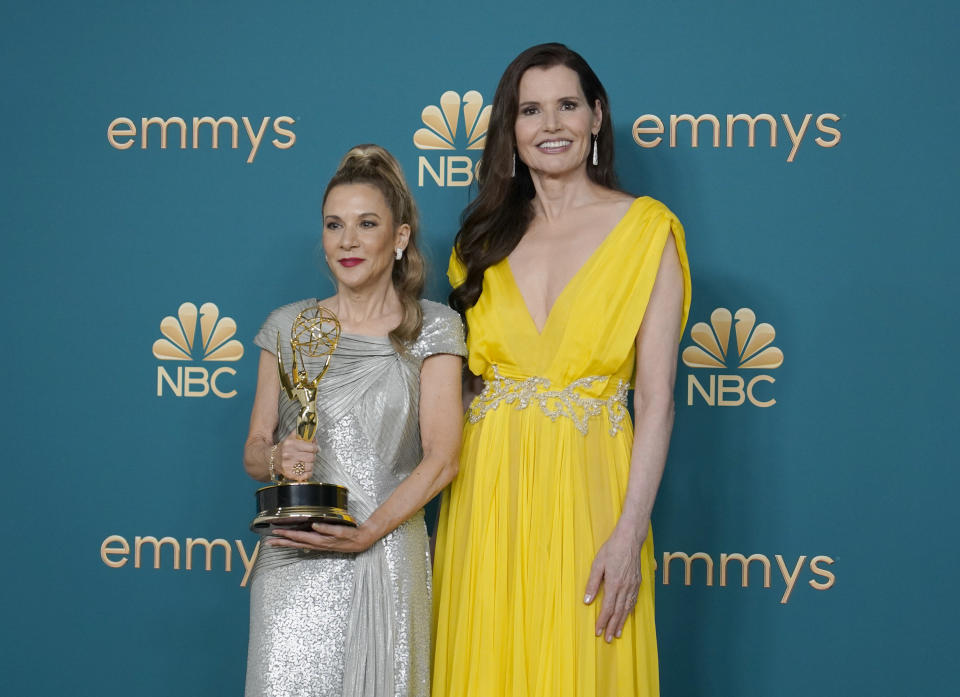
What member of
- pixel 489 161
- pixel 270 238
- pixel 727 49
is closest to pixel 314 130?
pixel 270 238

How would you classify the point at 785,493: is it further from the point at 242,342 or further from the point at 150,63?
the point at 150,63

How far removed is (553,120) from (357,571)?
3.41 feet

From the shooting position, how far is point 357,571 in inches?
85.8

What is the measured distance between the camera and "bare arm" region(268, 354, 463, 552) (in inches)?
84.4

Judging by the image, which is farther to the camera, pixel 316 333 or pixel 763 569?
pixel 763 569

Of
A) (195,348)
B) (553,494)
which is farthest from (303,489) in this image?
(195,348)

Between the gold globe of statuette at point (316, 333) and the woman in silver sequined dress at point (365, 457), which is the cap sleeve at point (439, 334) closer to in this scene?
the woman in silver sequined dress at point (365, 457)

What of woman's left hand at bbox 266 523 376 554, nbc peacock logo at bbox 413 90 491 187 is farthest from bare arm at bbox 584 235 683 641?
nbc peacock logo at bbox 413 90 491 187

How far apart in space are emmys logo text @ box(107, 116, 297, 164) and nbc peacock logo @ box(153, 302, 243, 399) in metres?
0.47

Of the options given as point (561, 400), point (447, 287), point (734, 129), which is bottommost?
point (561, 400)

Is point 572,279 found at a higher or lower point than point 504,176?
lower

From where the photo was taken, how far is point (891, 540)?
2844mm

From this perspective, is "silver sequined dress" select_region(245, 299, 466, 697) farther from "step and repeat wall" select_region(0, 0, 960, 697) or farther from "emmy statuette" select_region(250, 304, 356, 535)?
"step and repeat wall" select_region(0, 0, 960, 697)

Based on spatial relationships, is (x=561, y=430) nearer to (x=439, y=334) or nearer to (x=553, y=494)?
(x=553, y=494)
